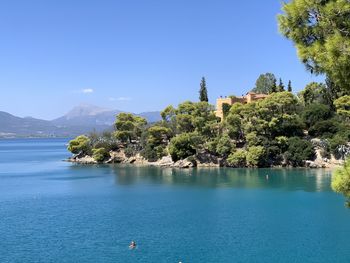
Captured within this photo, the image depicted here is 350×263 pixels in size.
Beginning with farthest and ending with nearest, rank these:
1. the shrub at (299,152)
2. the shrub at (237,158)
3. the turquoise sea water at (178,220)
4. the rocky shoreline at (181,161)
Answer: the shrub at (237,158) → the rocky shoreline at (181,161) → the shrub at (299,152) → the turquoise sea water at (178,220)

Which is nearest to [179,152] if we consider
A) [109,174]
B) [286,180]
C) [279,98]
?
[109,174]

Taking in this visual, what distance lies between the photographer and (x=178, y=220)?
39.3m

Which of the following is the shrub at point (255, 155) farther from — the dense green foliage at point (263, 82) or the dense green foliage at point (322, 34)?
the dense green foliage at point (322, 34)

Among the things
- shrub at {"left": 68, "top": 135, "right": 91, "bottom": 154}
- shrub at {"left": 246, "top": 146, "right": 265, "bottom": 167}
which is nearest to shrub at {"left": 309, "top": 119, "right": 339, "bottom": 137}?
shrub at {"left": 246, "top": 146, "right": 265, "bottom": 167}

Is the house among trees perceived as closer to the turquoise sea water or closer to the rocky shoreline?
the rocky shoreline

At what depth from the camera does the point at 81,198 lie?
5253 cm

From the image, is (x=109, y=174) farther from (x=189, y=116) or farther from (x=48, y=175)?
(x=189, y=116)

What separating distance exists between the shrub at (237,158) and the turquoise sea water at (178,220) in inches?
373

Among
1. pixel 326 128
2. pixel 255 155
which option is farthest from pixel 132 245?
pixel 326 128

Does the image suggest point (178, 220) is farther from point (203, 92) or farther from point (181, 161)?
point (203, 92)

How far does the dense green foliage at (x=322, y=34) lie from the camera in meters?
8.84

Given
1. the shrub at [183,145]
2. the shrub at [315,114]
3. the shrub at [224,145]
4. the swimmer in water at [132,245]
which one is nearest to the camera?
the swimmer in water at [132,245]

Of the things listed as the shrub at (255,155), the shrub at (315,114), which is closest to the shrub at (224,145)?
the shrub at (255,155)

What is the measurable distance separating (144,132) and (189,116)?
12.8 metres
